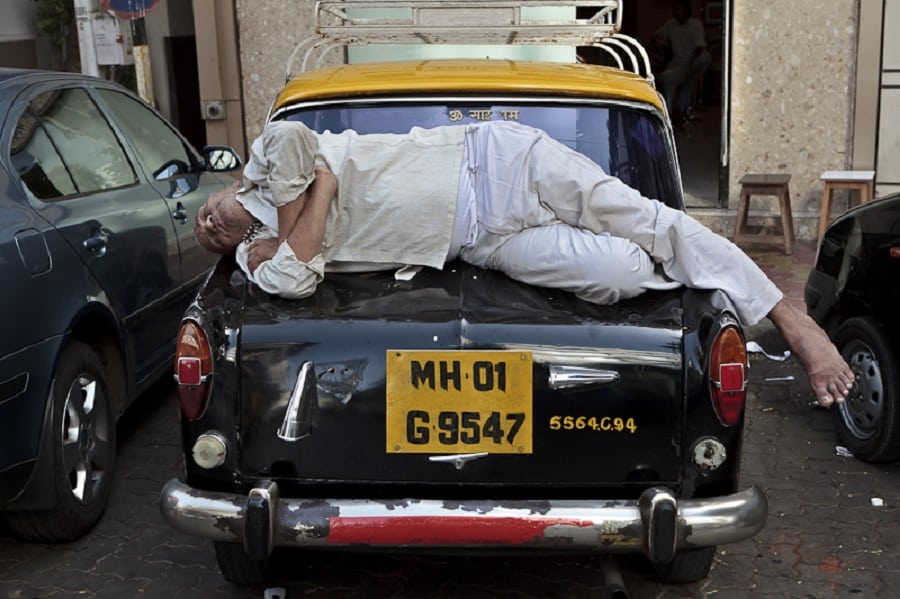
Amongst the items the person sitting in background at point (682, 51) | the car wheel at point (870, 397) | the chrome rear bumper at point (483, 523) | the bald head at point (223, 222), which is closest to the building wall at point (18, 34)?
the person sitting in background at point (682, 51)

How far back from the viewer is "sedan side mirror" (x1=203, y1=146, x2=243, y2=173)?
6004 millimetres

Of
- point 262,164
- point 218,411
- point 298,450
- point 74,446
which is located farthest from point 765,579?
point 74,446

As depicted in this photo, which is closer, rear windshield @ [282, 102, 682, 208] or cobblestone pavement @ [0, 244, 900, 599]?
cobblestone pavement @ [0, 244, 900, 599]

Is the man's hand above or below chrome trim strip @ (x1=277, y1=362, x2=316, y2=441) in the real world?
above

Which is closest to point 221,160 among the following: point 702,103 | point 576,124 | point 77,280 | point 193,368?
point 77,280

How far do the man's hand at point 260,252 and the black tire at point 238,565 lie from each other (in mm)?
935

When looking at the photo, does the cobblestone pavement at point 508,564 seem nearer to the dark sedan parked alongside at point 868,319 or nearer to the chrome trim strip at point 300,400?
the dark sedan parked alongside at point 868,319

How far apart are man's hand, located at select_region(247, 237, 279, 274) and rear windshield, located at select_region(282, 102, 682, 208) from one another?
2.58 ft

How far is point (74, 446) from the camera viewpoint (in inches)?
167

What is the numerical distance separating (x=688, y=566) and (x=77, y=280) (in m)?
2.56

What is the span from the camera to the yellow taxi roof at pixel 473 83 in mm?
4359

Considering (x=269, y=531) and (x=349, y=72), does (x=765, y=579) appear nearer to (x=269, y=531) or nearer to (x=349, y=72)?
(x=269, y=531)

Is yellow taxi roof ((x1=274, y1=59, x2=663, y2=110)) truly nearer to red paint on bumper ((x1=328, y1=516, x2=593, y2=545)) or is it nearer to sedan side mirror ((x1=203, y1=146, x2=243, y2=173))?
sedan side mirror ((x1=203, y1=146, x2=243, y2=173))

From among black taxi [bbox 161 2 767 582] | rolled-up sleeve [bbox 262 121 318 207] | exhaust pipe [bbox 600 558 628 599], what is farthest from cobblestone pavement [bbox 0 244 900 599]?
rolled-up sleeve [bbox 262 121 318 207]
